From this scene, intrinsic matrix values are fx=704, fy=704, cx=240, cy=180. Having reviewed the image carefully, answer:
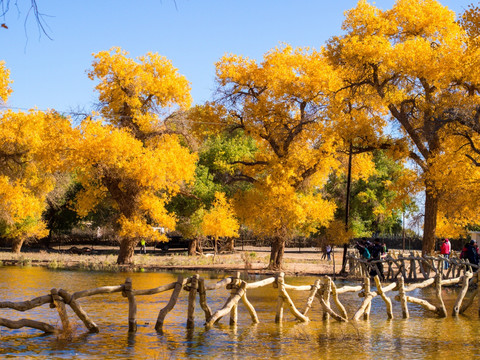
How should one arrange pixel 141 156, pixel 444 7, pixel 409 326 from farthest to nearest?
1. pixel 141 156
2. pixel 444 7
3. pixel 409 326

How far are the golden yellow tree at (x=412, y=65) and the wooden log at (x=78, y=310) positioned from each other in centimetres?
2019

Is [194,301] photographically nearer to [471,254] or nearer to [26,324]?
[26,324]

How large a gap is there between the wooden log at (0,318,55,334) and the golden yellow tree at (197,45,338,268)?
2384cm

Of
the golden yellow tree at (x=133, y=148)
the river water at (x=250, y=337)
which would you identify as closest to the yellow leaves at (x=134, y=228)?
the golden yellow tree at (x=133, y=148)

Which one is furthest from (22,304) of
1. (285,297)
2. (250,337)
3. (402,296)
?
(402,296)

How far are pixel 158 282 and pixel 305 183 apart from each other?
1368 cm

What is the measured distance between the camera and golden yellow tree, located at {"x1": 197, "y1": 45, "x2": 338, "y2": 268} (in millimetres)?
36938

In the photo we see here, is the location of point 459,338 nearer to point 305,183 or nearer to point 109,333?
point 109,333

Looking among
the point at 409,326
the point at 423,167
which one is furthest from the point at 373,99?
the point at 409,326

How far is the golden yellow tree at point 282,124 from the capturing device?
3694 centimetres

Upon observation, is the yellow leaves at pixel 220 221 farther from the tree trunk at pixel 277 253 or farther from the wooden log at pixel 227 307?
the wooden log at pixel 227 307

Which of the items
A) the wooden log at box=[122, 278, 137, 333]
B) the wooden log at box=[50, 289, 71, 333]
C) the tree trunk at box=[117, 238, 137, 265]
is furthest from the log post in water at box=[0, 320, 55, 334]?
the tree trunk at box=[117, 238, 137, 265]

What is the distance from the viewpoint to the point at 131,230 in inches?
1550

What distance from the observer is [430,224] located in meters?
32.8
